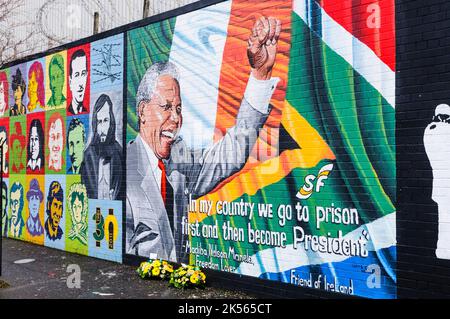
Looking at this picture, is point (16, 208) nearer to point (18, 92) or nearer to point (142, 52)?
point (18, 92)

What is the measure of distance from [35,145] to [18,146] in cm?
93

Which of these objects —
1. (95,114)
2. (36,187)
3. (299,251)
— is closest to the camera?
(299,251)

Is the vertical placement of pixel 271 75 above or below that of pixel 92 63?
below

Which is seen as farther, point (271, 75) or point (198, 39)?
point (198, 39)

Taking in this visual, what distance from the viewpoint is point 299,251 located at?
22.0ft

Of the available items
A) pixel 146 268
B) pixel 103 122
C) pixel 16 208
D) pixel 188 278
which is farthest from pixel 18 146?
pixel 188 278

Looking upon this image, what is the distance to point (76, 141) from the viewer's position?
35.8ft

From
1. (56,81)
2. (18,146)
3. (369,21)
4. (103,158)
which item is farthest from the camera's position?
(18,146)

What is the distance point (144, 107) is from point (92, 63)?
218cm

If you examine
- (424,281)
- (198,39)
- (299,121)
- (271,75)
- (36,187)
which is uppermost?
(198,39)

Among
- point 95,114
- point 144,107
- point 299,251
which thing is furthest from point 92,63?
point 299,251

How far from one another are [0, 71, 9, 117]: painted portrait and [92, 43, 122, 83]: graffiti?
436 cm
